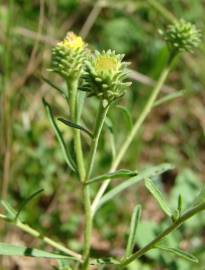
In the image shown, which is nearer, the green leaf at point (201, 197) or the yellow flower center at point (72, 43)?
the green leaf at point (201, 197)

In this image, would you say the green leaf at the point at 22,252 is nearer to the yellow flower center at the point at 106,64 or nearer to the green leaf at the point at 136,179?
the green leaf at the point at 136,179

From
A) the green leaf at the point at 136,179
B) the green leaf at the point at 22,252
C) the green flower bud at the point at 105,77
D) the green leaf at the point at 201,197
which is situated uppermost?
the green flower bud at the point at 105,77

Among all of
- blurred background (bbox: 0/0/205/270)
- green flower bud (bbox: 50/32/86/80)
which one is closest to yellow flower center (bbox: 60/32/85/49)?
green flower bud (bbox: 50/32/86/80)

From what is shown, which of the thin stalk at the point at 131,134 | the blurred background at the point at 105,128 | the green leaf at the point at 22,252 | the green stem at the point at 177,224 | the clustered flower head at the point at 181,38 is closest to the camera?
the green stem at the point at 177,224

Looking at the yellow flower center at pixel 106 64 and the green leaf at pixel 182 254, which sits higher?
the yellow flower center at pixel 106 64

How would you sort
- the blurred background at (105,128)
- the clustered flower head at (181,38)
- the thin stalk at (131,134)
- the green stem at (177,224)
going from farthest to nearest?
the blurred background at (105,128) < the clustered flower head at (181,38) < the thin stalk at (131,134) < the green stem at (177,224)

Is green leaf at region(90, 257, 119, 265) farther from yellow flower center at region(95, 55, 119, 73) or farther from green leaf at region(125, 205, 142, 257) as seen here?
yellow flower center at region(95, 55, 119, 73)

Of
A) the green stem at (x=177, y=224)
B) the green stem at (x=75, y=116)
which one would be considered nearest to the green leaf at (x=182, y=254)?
the green stem at (x=177, y=224)

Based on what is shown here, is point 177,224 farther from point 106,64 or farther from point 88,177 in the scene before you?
point 106,64

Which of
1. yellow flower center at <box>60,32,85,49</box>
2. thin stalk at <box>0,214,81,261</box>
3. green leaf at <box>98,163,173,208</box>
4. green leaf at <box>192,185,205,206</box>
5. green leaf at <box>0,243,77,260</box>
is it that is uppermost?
yellow flower center at <box>60,32,85,49</box>
